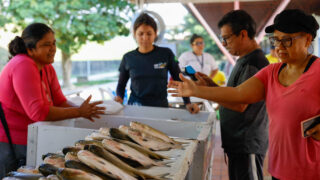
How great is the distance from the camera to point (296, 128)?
1.93 m

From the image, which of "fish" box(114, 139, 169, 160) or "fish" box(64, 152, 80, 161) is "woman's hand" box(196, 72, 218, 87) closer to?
"fish" box(114, 139, 169, 160)

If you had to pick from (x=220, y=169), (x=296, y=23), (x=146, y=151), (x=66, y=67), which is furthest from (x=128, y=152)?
(x=66, y=67)

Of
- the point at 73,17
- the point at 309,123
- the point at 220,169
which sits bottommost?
the point at 220,169

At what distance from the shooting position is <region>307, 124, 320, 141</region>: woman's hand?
6.01 ft

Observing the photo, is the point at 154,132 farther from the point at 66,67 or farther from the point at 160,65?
the point at 66,67

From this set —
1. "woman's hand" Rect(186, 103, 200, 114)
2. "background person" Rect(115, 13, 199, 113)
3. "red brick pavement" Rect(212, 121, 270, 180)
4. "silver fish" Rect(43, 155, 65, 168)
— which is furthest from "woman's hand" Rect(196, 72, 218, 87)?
"red brick pavement" Rect(212, 121, 270, 180)

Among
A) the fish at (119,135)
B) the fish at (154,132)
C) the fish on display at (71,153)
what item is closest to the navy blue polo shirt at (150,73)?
the fish at (154,132)

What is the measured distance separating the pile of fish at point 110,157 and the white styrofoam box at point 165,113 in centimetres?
117

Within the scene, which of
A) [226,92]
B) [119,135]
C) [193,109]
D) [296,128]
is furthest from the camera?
[193,109]

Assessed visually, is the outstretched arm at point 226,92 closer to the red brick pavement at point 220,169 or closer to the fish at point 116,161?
the fish at point 116,161

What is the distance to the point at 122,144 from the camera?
189 cm

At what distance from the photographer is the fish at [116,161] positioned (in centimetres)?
165

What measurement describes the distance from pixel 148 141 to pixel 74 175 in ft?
2.36

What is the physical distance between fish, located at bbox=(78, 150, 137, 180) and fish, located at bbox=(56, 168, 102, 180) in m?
0.08
